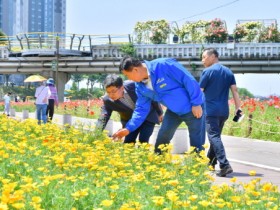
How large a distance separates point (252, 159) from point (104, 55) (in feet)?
176

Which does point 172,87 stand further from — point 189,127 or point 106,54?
point 106,54

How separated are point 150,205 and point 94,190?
0.65m

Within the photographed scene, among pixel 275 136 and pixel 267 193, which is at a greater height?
pixel 267 193

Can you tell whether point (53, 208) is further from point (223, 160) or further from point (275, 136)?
point (275, 136)

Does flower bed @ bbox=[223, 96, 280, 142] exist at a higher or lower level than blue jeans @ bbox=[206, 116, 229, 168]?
lower

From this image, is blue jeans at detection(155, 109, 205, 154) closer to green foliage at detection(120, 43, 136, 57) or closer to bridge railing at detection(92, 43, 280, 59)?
bridge railing at detection(92, 43, 280, 59)

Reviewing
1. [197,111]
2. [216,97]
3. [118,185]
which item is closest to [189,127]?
[197,111]

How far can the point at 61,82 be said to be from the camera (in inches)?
2581

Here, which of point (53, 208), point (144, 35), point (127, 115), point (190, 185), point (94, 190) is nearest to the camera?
point (53, 208)

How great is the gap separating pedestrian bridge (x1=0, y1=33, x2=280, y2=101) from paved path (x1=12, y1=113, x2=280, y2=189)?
144 ft

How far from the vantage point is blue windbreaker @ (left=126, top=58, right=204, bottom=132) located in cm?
634

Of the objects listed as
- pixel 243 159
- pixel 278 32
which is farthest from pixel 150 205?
pixel 278 32

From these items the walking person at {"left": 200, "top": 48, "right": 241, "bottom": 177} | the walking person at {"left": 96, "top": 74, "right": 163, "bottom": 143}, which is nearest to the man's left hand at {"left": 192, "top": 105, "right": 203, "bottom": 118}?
the walking person at {"left": 96, "top": 74, "right": 163, "bottom": 143}

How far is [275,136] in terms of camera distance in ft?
52.6
